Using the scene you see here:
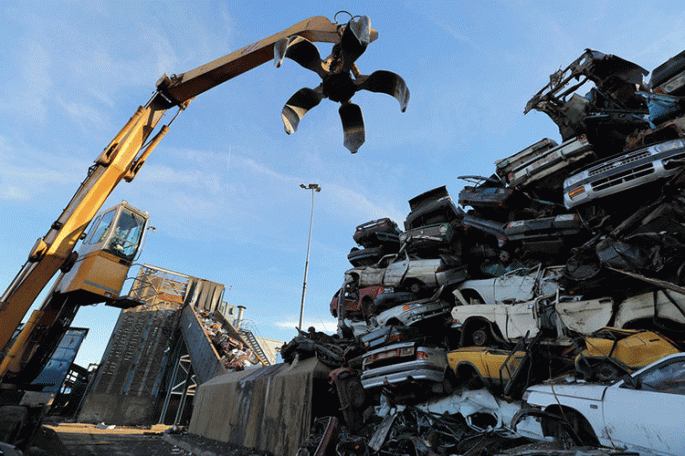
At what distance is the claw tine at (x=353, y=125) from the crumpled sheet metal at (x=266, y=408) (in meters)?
5.88

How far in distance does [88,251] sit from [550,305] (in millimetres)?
10198

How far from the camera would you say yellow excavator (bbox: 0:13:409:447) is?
20.4 feet

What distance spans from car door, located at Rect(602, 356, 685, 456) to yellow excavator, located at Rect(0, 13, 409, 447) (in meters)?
5.99

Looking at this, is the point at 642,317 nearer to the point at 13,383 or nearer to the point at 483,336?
the point at 483,336

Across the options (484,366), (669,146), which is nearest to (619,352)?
(484,366)

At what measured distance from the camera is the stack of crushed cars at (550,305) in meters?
4.19

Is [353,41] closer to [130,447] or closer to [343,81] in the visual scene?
[343,81]

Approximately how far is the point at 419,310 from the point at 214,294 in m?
21.1

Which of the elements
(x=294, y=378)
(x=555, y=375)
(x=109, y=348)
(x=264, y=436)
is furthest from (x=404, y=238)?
(x=109, y=348)

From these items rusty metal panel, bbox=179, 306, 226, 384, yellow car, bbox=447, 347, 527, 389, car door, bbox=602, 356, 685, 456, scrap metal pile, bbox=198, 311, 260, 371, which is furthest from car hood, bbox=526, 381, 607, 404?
rusty metal panel, bbox=179, 306, 226, 384

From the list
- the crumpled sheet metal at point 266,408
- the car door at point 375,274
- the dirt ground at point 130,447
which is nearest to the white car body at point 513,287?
the car door at point 375,274

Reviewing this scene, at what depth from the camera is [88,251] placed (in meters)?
8.44

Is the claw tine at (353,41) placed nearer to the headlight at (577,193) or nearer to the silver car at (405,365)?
the silver car at (405,365)

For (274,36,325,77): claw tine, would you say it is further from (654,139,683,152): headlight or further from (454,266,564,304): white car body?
(654,139,683,152): headlight
